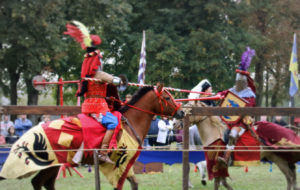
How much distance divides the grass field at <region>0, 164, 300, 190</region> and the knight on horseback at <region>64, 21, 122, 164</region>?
284 cm

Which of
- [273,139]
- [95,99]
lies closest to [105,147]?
[95,99]

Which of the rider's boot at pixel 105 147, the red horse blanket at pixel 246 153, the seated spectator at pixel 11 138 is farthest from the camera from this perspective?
the seated spectator at pixel 11 138

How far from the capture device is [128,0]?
23188 mm

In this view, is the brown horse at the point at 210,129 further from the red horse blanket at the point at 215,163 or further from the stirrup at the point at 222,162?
the stirrup at the point at 222,162

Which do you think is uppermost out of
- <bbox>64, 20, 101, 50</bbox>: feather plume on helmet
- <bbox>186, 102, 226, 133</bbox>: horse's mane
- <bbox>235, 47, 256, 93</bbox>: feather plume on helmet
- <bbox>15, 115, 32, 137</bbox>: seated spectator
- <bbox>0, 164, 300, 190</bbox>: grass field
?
<bbox>64, 20, 101, 50</bbox>: feather plume on helmet

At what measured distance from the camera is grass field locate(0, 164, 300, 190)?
9867 millimetres

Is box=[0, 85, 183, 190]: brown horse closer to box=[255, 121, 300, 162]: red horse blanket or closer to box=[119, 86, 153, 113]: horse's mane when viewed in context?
box=[119, 86, 153, 113]: horse's mane

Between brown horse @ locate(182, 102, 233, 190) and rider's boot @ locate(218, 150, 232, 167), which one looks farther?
brown horse @ locate(182, 102, 233, 190)

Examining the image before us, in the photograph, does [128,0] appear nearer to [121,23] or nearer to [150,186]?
[121,23]

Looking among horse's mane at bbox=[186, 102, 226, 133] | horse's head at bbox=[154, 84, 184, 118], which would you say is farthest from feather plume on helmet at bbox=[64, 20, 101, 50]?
horse's mane at bbox=[186, 102, 226, 133]

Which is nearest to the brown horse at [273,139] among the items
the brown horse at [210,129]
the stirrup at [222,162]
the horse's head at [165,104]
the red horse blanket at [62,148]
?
the brown horse at [210,129]

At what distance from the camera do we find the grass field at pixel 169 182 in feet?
32.4

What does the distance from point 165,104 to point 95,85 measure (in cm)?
118

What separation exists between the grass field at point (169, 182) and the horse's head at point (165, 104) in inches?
101
